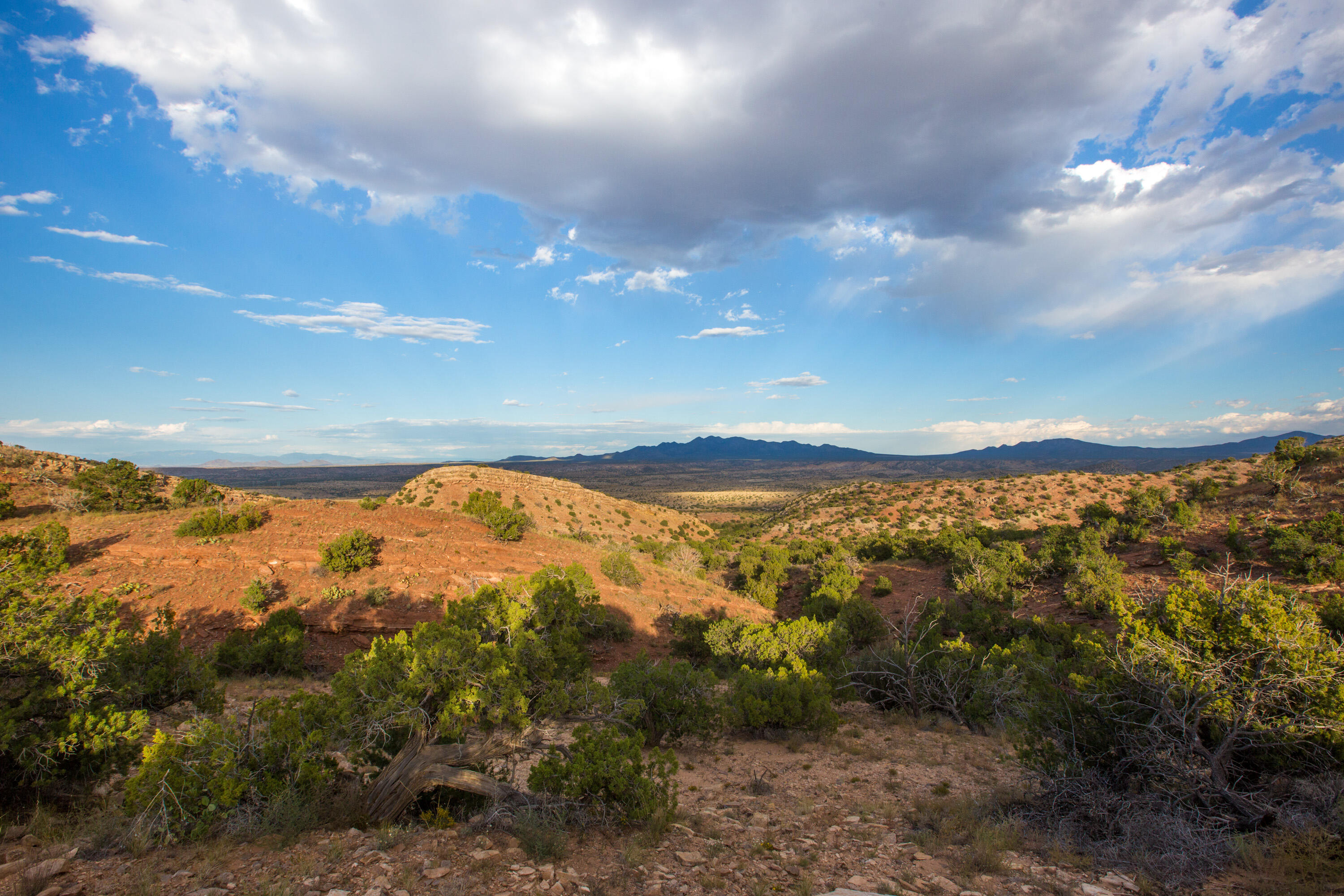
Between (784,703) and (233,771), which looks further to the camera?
(784,703)

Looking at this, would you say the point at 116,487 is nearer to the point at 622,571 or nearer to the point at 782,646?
the point at 622,571

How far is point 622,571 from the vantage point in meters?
26.0

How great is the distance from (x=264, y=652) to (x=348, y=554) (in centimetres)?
637

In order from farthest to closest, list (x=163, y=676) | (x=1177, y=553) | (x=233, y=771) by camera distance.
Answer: (x=1177, y=553) → (x=163, y=676) → (x=233, y=771)

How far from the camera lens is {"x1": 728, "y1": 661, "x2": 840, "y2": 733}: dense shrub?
12867 millimetres

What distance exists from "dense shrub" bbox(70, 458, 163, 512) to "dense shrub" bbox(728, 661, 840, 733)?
31.0 metres

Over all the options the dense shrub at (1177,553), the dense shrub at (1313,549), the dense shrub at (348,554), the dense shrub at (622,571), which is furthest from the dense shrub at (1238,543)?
the dense shrub at (348,554)

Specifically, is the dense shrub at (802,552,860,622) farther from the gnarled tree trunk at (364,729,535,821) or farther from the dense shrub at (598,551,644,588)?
the gnarled tree trunk at (364,729,535,821)

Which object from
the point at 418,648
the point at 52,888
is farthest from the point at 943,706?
the point at 52,888

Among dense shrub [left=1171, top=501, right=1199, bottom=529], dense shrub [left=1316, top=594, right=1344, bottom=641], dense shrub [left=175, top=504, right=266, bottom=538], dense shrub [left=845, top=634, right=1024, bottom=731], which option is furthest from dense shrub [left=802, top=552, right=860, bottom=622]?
dense shrub [left=175, top=504, right=266, bottom=538]

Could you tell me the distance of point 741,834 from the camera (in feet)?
24.7

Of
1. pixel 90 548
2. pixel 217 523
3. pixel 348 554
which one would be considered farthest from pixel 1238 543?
pixel 90 548

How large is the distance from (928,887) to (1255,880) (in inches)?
118

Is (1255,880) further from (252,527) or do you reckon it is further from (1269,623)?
(252,527)
